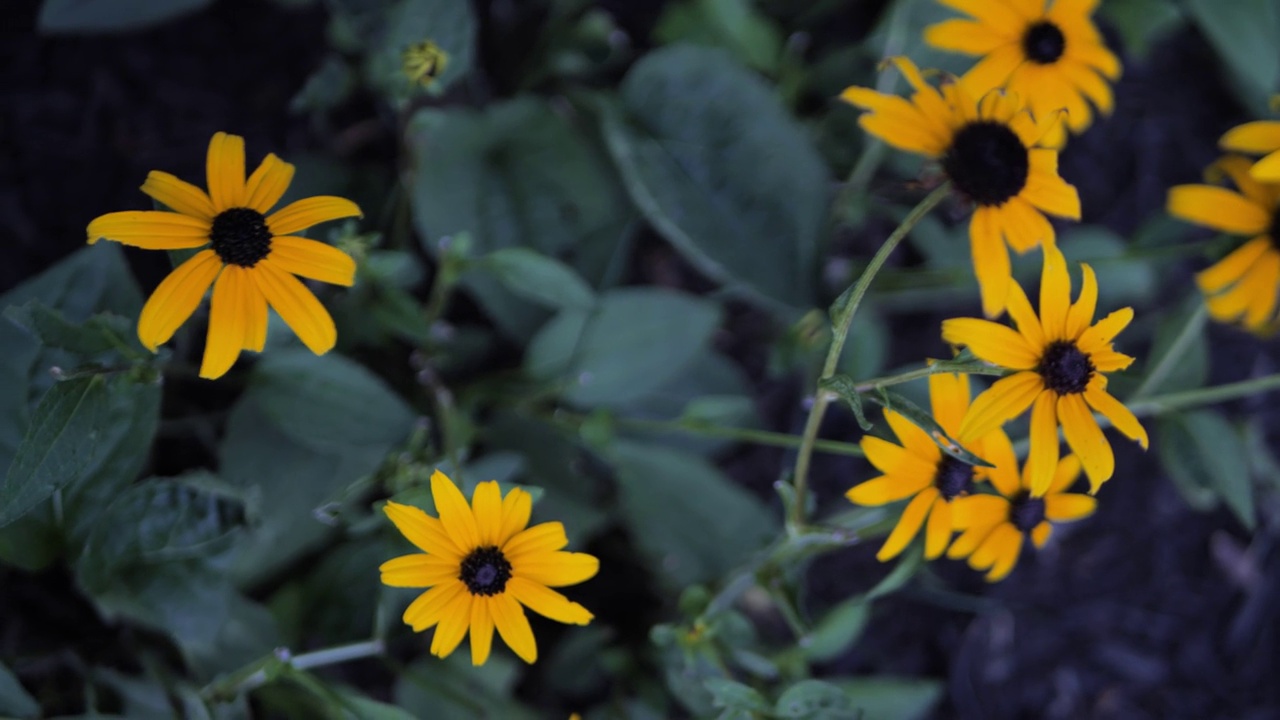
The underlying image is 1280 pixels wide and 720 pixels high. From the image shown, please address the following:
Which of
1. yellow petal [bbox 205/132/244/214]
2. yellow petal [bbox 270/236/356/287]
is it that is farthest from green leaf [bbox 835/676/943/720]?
yellow petal [bbox 205/132/244/214]

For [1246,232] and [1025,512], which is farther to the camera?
[1246,232]

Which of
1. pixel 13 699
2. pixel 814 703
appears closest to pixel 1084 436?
pixel 814 703

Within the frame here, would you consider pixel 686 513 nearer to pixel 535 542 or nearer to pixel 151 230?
pixel 535 542

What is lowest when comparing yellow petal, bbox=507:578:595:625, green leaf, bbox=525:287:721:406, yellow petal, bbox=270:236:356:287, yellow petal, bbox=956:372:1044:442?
green leaf, bbox=525:287:721:406

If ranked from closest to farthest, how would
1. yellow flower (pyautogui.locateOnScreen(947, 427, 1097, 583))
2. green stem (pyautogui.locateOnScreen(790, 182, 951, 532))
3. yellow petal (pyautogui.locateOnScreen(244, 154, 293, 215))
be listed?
green stem (pyautogui.locateOnScreen(790, 182, 951, 532)) < yellow petal (pyautogui.locateOnScreen(244, 154, 293, 215)) < yellow flower (pyautogui.locateOnScreen(947, 427, 1097, 583))

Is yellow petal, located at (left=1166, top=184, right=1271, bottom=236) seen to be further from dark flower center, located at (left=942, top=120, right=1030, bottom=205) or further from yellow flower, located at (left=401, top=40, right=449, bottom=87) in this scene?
yellow flower, located at (left=401, top=40, right=449, bottom=87)

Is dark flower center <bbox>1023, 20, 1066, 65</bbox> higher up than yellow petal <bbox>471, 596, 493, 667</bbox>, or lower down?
higher up

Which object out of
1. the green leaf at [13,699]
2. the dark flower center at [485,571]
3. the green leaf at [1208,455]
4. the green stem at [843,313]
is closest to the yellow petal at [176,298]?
the dark flower center at [485,571]

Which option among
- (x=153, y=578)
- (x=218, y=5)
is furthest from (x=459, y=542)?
(x=218, y=5)
